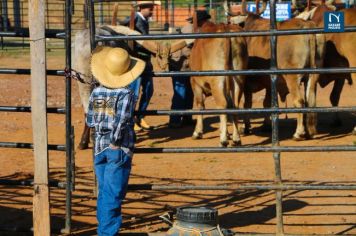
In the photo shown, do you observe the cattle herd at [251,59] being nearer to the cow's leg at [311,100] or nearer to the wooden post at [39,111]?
the cow's leg at [311,100]

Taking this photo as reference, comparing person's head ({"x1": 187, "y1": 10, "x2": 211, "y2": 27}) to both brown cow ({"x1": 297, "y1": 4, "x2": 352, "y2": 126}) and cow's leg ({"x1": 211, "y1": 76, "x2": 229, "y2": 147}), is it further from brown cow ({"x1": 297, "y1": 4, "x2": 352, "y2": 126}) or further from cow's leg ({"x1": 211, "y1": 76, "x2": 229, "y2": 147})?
cow's leg ({"x1": 211, "y1": 76, "x2": 229, "y2": 147})

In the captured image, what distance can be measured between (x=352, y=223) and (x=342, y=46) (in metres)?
5.92

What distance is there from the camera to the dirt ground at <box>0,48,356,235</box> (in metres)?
7.92

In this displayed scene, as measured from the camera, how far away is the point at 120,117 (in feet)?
21.4

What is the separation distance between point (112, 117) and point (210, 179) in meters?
3.71

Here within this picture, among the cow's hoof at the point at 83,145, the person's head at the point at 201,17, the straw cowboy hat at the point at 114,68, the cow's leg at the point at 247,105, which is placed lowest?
the cow's hoof at the point at 83,145

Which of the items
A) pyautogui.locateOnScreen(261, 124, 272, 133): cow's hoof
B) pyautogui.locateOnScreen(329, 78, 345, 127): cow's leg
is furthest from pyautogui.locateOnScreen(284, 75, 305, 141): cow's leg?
pyautogui.locateOnScreen(329, 78, 345, 127): cow's leg

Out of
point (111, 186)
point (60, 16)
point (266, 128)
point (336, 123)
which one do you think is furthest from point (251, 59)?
point (111, 186)

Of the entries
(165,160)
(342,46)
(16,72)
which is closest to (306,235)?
(16,72)

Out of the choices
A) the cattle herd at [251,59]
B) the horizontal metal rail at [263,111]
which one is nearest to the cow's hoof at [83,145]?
the cattle herd at [251,59]

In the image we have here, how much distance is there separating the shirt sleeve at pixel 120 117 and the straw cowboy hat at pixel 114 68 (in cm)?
15

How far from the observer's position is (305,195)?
892 cm

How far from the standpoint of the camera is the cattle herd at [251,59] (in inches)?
485

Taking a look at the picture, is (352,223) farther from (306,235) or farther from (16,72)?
(16,72)
